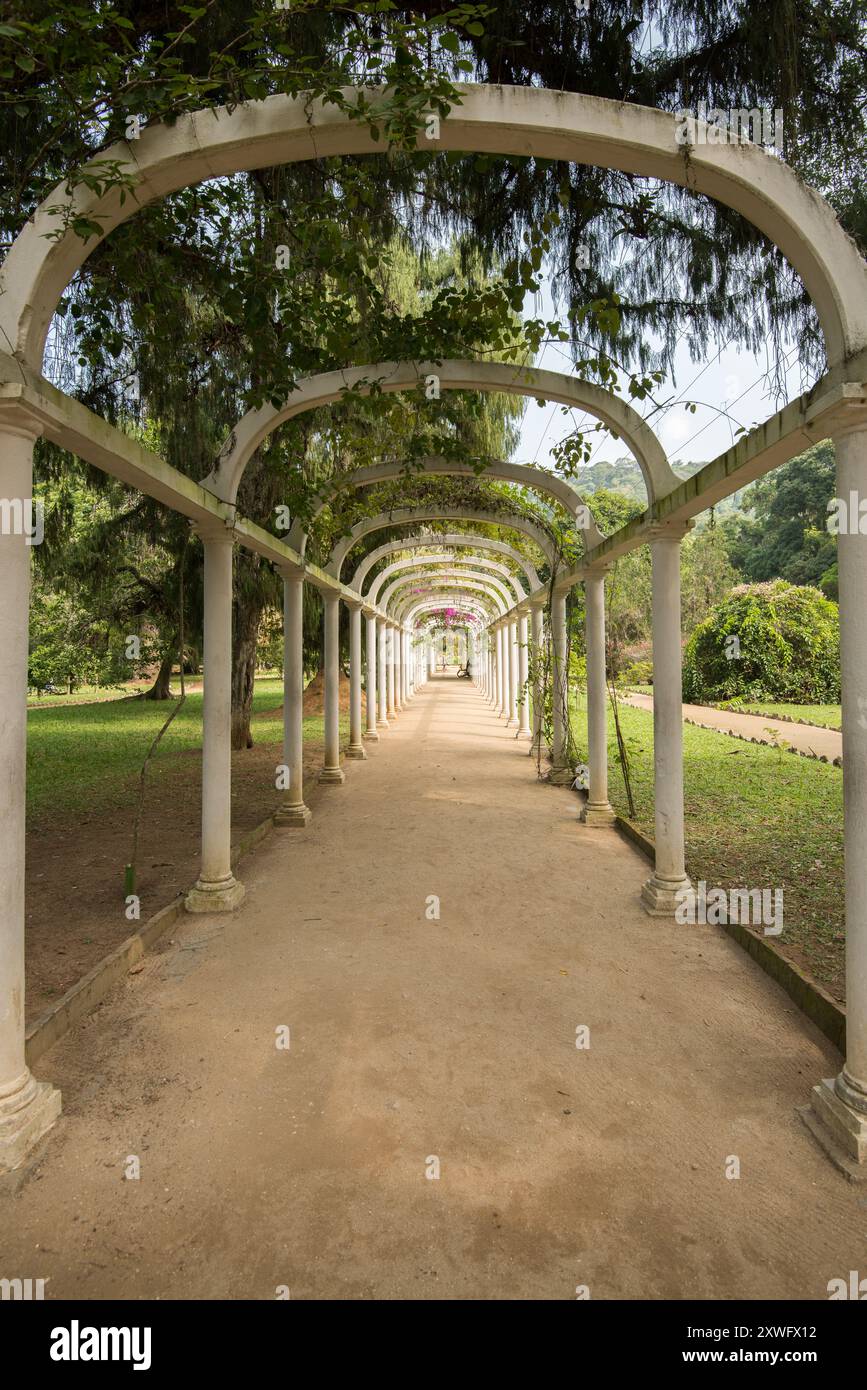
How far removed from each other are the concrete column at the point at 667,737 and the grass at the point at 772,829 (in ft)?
2.02

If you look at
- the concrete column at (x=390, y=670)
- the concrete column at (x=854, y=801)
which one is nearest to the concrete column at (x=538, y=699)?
the concrete column at (x=854, y=801)

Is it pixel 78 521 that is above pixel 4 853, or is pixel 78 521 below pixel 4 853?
above

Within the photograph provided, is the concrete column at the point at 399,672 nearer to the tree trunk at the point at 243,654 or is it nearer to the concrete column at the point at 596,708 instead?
the tree trunk at the point at 243,654

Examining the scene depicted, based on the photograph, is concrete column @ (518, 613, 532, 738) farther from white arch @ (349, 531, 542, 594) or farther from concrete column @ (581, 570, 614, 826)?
concrete column @ (581, 570, 614, 826)

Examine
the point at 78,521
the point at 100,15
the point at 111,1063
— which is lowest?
the point at 111,1063

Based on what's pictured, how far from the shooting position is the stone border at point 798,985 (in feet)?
10.9

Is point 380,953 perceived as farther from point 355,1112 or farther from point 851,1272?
point 851,1272

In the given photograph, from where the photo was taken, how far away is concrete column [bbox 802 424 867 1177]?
265 cm

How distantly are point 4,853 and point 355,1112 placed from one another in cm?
165

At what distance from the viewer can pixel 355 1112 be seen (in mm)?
2857

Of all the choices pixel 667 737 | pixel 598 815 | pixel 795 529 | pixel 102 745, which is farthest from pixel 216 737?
pixel 795 529

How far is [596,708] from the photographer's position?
7789mm

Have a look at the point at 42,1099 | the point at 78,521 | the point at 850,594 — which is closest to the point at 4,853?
the point at 42,1099

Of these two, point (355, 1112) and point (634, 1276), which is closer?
point (634, 1276)
